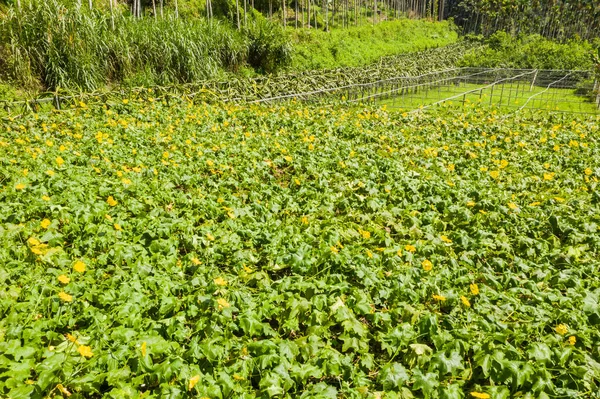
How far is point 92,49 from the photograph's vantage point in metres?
10.9

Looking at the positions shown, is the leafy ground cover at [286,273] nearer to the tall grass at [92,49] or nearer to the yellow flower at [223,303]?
the yellow flower at [223,303]

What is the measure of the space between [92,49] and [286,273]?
32.0 ft

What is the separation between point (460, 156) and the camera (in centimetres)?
756

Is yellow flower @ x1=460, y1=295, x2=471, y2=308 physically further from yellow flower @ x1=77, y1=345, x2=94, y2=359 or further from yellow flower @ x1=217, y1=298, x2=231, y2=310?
yellow flower @ x1=77, y1=345, x2=94, y2=359

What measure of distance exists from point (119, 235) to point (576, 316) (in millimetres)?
3841

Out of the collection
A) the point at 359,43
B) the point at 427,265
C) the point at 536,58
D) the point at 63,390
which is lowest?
the point at 536,58

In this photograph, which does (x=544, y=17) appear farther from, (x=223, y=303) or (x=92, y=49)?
(x=223, y=303)

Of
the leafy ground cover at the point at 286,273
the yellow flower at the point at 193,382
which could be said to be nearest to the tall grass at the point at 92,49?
the leafy ground cover at the point at 286,273

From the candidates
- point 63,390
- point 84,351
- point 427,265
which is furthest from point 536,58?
point 63,390

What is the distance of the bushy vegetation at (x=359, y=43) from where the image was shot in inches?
1032

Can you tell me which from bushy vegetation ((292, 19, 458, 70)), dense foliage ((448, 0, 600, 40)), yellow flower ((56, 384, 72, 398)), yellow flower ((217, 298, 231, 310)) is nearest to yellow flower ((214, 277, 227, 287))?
yellow flower ((217, 298, 231, 310))

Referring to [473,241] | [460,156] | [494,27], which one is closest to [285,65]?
[460,156]

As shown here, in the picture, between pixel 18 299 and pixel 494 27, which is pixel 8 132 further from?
pixel 494 27

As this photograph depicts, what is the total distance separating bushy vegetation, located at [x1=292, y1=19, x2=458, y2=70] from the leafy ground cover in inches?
652
